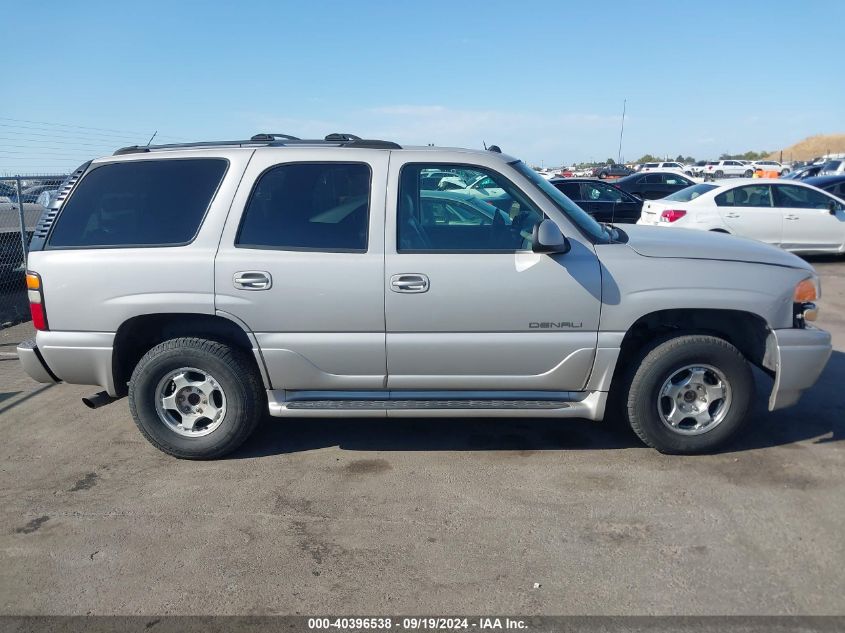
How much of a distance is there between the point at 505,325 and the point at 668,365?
3.44 feet

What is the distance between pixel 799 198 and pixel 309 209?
10413mm

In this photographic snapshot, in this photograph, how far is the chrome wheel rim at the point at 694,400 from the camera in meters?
4.37

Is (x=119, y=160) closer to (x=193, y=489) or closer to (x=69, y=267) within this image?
(x=69, y=267)

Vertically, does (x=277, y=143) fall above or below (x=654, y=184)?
above

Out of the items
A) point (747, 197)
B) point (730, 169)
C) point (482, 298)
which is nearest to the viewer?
point (482, 298)

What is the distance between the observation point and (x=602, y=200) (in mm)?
15117

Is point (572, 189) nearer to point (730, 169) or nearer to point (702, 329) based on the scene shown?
point (702, 329)

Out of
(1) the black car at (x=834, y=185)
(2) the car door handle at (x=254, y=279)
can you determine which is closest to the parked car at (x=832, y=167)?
(1) the black car at (x=834, y=185)

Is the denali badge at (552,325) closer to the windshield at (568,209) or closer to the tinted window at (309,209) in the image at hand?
the windshield at (568,209)

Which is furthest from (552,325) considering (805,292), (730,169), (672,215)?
(730,169)

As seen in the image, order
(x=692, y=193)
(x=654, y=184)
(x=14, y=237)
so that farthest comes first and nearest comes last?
(x=654, y=184) < (x=692, y=193) < (x=14, y=237)

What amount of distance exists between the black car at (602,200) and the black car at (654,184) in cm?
540

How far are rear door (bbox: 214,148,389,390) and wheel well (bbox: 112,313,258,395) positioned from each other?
0.61 feet

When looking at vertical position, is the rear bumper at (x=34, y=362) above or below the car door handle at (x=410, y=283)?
below
